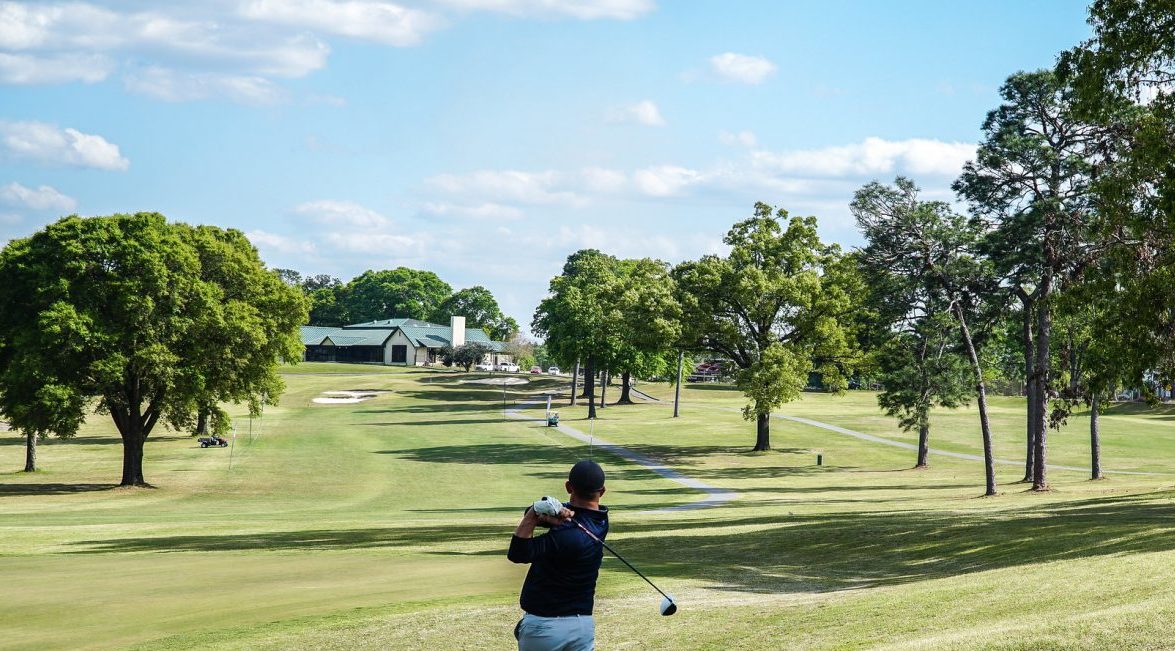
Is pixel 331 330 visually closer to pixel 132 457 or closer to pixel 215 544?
pixel 132 457

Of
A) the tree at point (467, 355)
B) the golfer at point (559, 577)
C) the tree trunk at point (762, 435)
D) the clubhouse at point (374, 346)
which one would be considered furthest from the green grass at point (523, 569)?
the clubhouse at point (374, 346)

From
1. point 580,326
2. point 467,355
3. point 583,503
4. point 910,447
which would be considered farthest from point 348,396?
point 583,503

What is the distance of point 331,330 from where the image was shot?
183 m

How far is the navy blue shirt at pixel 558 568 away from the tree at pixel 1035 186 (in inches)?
1273

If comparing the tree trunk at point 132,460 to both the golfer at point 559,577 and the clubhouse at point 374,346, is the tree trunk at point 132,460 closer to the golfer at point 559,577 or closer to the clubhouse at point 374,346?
the golfer at point 559,577

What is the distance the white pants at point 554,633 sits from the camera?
793cm

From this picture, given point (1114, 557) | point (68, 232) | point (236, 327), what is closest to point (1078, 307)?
point (1114, 557)

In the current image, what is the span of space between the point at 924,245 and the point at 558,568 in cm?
3634

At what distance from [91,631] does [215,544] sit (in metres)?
13.2

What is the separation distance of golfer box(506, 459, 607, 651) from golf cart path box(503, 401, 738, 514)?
31897mm

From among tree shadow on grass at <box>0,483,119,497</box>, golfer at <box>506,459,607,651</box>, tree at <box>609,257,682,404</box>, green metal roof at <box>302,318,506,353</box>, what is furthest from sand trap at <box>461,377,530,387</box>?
golfer at <box>506,459,607,651</box>

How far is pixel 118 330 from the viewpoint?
46.9m

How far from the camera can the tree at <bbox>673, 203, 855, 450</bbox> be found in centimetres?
6525

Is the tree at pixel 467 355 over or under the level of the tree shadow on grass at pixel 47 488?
over
